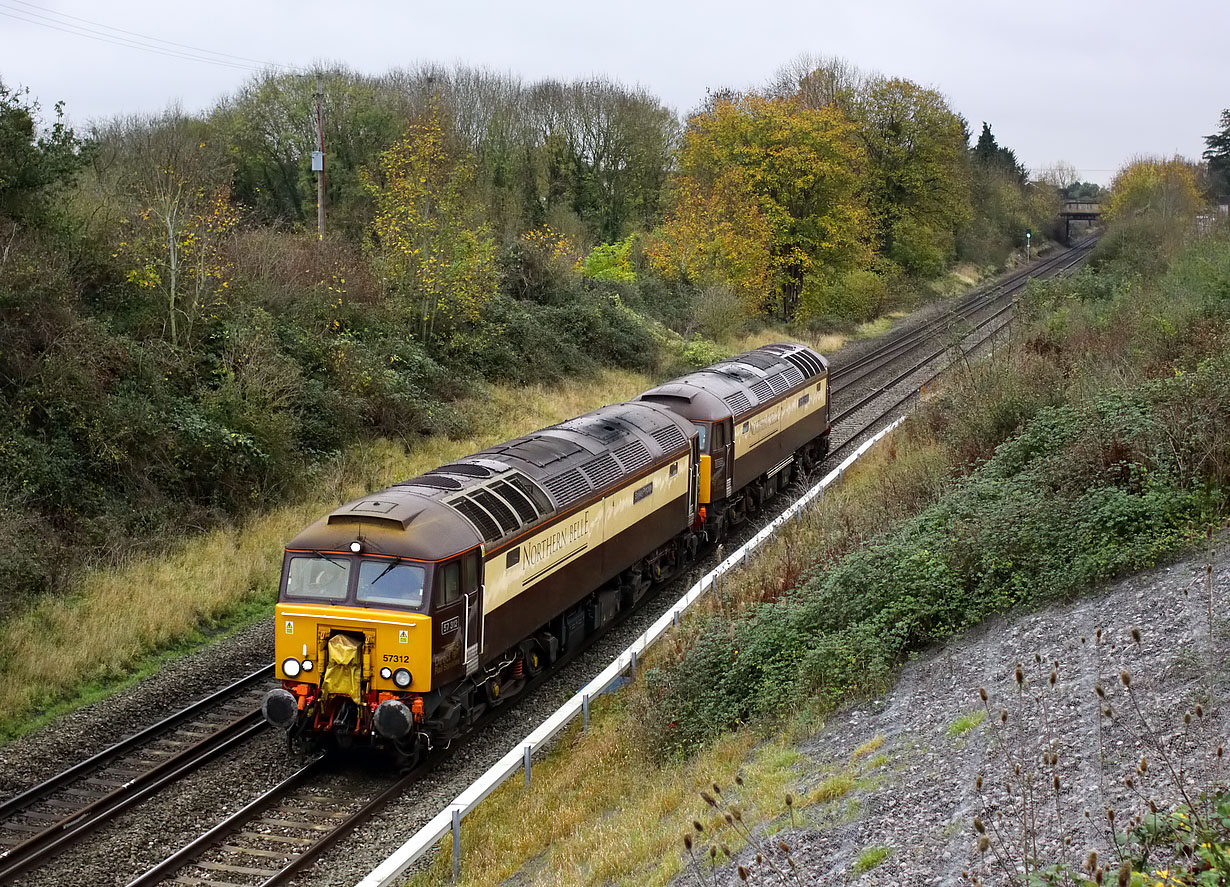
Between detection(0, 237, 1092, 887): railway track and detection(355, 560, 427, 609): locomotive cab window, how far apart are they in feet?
6.50

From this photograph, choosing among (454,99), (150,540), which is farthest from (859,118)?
(150,540)

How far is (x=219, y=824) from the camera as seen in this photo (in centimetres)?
1037

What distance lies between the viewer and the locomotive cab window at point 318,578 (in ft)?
37.7

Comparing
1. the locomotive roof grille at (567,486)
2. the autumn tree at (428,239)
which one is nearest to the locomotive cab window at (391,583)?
the locomotive roof grille at (567,486)

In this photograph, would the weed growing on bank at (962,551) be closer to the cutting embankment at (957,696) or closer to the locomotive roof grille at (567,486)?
the cutting embankment at (957,696)

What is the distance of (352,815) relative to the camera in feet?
35.0

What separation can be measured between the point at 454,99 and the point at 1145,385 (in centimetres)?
4210

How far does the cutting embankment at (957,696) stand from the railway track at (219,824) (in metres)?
1.46

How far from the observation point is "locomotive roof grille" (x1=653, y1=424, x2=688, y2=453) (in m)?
17.2

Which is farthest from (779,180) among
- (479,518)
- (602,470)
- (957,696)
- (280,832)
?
(280,832)

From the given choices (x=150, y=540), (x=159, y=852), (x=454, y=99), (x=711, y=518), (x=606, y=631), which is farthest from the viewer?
(x=454, y=99)

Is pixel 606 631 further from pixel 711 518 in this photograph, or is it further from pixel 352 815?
pixel 352 815

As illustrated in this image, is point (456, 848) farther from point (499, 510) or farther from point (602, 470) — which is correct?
point (602, 470)

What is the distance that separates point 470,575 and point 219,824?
3.45 metres
